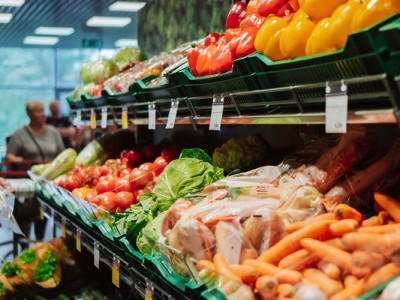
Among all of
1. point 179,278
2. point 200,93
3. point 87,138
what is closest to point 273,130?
point 200,93

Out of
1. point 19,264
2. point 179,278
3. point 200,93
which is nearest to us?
point 179,278

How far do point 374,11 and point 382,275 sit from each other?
0.59 m

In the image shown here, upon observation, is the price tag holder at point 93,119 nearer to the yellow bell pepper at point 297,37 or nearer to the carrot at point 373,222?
the yellow bell pepper at point 297,37

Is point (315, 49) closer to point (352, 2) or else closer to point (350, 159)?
point (352, 2)

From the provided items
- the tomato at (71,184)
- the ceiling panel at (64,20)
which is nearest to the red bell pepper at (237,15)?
the tomato at (71,184)

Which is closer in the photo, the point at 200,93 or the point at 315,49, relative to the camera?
the point at 315,49

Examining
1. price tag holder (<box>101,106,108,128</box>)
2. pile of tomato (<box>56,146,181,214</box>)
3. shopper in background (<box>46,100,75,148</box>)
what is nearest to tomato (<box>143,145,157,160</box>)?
pile of tomato (<box>56,146,181,214</box>)

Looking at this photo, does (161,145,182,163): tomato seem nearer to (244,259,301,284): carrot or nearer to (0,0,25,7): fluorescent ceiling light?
(244,259,301,284): carrot

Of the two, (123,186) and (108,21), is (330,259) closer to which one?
(123,186)

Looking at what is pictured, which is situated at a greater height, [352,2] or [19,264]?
[352,2]

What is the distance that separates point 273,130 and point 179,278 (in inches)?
46.2

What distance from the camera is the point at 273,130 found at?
2395mm

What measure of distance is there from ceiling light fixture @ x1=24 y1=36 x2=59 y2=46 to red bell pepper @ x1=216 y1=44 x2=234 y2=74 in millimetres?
11340

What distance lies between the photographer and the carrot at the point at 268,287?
1100mm
